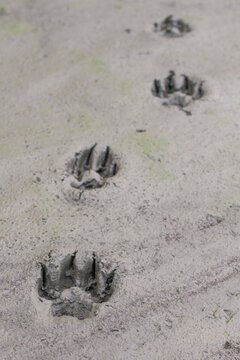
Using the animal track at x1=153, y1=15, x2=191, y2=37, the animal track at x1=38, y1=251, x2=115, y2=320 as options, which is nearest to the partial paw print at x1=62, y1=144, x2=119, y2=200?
the animal track at x1=38, y1=251, x2=115, y2=320

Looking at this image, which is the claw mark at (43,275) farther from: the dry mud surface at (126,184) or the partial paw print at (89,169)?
the partial paw print at (89,169)

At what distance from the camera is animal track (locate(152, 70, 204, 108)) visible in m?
2.74

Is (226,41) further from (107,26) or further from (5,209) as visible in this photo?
(5,209)

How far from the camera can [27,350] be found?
1676mm

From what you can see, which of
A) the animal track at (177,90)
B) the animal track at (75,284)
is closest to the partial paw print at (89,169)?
the animal track at (75,284)

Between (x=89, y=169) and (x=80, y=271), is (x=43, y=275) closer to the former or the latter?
(x=80, y=271)

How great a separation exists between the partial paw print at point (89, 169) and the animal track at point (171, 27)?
1188 millimetres

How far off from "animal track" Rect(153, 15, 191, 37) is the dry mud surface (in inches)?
2.0

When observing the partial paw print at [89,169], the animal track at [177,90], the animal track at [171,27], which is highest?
the animal track at [171,27]

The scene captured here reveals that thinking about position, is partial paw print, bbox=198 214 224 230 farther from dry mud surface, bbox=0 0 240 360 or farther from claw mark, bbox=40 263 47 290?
claw mark, bbox=40 263 47 290

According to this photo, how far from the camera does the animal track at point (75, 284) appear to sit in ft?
5.92

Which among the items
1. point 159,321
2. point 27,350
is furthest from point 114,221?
point 27,350

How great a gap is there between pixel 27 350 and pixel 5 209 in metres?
0.64

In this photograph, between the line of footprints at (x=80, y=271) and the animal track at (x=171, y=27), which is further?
the animal track at (x=171, y=27)
